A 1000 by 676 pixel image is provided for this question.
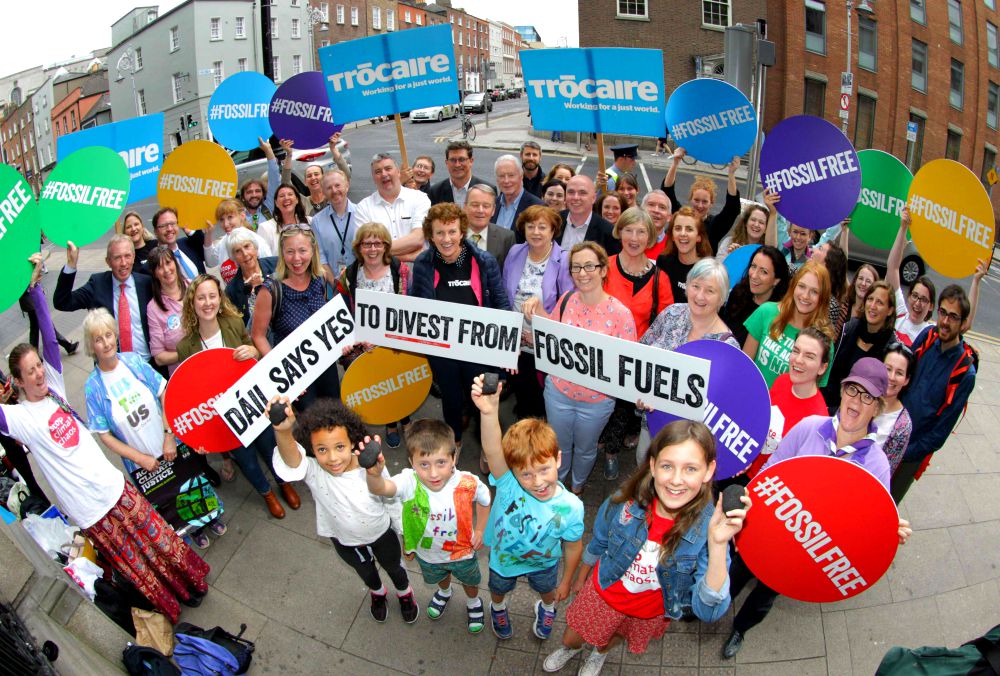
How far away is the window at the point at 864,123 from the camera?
885 cm

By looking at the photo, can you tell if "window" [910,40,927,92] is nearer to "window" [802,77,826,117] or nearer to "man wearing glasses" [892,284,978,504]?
"window" [802,77,826,117]

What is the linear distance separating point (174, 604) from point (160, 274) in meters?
2.26

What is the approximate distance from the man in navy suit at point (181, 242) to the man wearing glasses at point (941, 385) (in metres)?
5.14

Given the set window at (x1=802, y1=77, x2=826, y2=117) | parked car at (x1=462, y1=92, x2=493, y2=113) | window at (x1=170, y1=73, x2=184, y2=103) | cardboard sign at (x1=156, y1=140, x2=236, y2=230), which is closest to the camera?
cardboard sign at (x1=156, y1=140, x2=236, y2=230)

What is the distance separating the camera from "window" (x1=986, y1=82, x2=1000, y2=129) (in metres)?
7.45

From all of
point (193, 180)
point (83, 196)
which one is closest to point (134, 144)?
point (193, 180)

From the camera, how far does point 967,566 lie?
4043 mm

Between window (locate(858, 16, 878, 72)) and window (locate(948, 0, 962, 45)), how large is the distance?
1.47 meters

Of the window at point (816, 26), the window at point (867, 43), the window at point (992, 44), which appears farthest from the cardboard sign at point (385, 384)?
the window at point (816, 26)

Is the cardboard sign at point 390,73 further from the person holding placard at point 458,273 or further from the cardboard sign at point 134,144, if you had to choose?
the person holding placard at point 458,273

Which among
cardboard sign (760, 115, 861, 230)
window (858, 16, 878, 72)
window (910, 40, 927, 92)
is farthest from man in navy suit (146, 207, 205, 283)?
window (858, 16, 878, 72)

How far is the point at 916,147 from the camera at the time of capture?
7289mm

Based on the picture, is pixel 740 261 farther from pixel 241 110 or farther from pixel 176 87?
pixel 176 87

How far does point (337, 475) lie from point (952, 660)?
2.55 m
